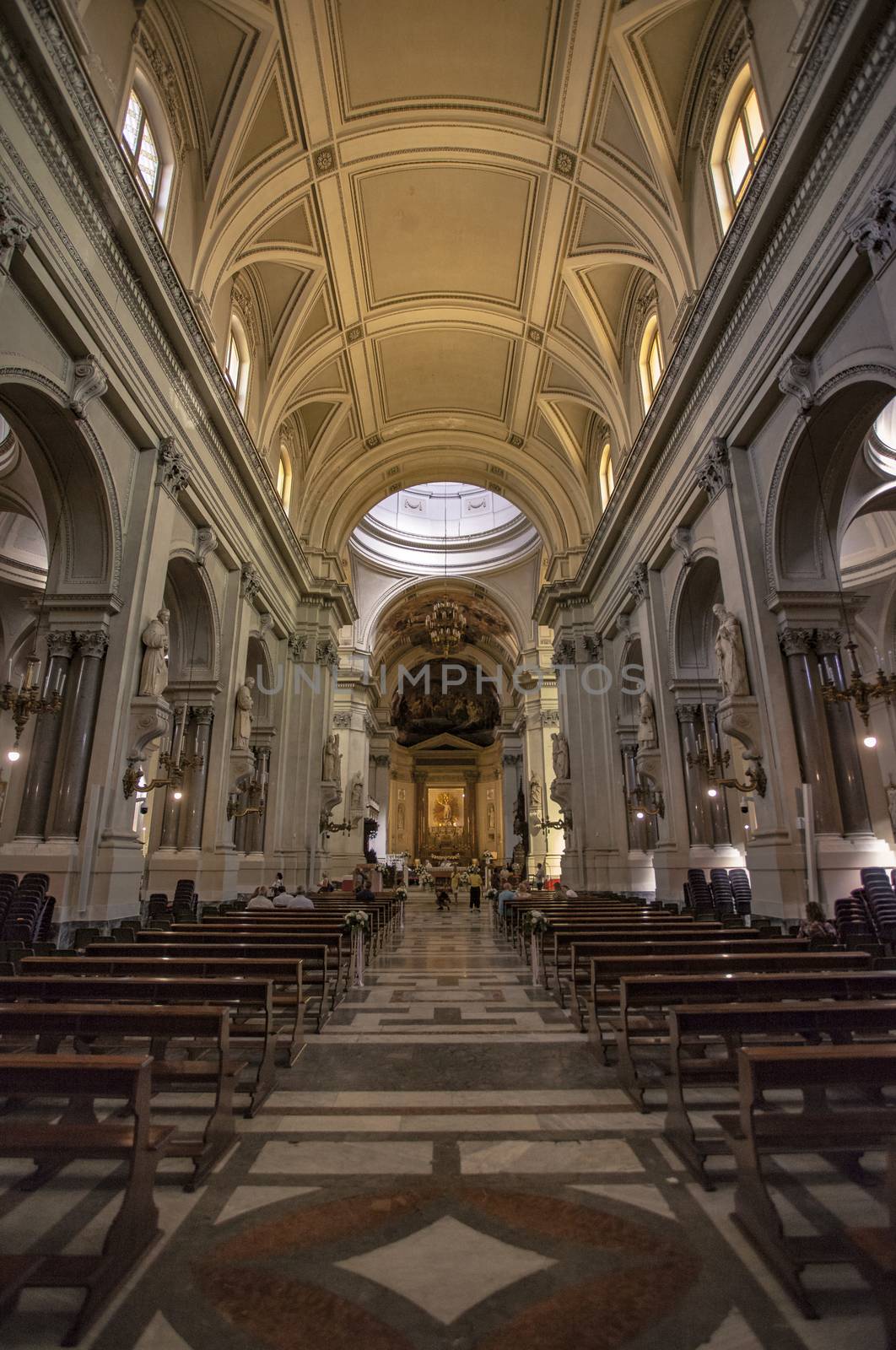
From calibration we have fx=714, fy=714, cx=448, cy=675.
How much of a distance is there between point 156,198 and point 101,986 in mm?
11186

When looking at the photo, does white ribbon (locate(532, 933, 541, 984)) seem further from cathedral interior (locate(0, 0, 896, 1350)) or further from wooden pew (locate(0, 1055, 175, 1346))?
wooden pew (locate(0, 1055, 175, 1346))

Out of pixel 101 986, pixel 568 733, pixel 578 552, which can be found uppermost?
pixel 578 552

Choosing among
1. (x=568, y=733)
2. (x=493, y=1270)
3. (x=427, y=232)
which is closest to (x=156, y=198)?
(x=427, y=232)

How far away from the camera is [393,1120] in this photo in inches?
135

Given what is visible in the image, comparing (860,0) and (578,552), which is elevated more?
(578,552)

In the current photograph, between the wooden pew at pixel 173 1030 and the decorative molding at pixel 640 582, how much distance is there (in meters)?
12.3

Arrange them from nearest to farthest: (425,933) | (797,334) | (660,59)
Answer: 1. (797,334)
2. (660,59)
3. (425,933)

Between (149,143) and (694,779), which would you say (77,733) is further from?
(694,779)

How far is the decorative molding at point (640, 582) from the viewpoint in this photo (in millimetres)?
13977

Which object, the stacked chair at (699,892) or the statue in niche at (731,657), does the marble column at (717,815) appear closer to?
the stacked chair at (699,892)

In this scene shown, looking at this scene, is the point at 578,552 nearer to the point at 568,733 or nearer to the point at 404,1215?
the point at 568,733

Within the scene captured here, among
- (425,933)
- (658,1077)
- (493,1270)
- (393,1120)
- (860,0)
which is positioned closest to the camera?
(493,1270)

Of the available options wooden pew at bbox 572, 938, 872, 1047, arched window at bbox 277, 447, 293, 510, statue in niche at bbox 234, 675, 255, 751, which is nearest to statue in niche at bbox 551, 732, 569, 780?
statue in niche at bbox 234, 675, 255, 751

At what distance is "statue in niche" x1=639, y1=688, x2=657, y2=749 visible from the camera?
43.7 feet
